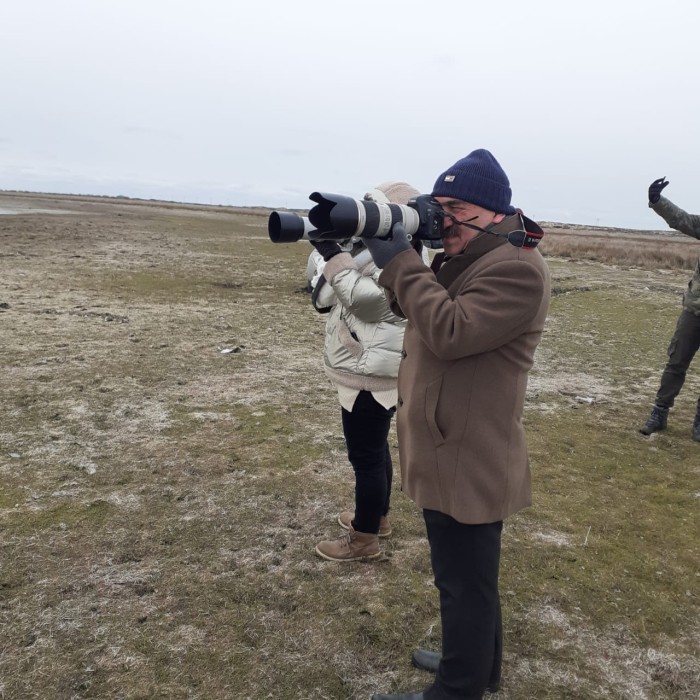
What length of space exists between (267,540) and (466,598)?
5.94 ft

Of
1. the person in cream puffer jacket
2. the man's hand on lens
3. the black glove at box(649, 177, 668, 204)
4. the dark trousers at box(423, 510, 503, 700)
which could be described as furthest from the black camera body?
the black glove at box(649, 177, 668, 204)

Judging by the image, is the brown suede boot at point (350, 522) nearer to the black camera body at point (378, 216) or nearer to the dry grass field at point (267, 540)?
the dry grass field at point (267, 540)

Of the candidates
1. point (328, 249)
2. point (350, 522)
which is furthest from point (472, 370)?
point (350, 522)

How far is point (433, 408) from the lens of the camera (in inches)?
84.0

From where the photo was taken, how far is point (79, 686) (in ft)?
8.30

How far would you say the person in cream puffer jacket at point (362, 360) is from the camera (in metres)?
3.04

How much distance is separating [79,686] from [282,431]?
299 cm

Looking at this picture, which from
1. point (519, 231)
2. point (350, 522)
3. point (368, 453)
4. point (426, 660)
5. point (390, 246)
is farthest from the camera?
point (350, 522)

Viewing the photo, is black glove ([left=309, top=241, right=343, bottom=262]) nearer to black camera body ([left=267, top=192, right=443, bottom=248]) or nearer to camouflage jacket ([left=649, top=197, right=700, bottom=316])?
black camera body ([left=267, top=192, right=443, bottom=248])

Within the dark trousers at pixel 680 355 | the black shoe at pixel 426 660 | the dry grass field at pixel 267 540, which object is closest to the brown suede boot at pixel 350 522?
the dry grass field at pixel 267 540

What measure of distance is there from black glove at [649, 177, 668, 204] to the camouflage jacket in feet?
0.20

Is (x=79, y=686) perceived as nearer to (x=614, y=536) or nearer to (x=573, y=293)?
(x=614, y=536)

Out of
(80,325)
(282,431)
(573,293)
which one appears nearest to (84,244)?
(80,325)

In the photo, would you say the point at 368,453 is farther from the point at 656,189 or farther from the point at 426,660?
the point at 656,189
